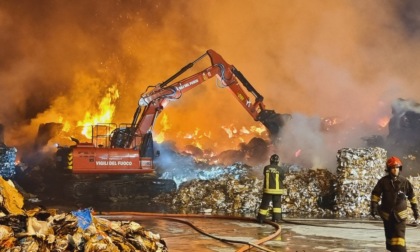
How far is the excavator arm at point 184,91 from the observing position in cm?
1580

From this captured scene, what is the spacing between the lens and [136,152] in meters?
15.2

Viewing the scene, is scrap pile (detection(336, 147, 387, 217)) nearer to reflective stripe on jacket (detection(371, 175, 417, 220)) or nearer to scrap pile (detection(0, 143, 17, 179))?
reflective stripe on jacket (detection(371, 175, 417, 220))

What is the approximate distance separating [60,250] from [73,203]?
9.72 m

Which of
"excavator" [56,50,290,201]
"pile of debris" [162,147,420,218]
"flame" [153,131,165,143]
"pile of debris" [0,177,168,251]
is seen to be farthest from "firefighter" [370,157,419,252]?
"flame" [153,131,165,143]

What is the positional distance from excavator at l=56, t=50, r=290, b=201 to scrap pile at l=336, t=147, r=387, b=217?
Result: 5.38 meters

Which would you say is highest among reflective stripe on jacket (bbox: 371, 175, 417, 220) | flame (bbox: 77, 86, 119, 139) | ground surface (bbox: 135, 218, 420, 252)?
flame (bbox: 77, 86, 119, 139)

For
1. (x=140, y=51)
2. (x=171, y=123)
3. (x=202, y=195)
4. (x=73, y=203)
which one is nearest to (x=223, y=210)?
(x=202, y=195)

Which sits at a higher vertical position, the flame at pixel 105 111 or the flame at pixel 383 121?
the flame at pixel 105 111

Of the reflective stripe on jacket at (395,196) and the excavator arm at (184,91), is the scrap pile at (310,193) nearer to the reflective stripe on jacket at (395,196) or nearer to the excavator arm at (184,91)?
the excavator arm at (184,91)

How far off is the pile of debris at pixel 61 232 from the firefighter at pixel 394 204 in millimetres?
3037

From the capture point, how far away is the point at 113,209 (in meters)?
12.9

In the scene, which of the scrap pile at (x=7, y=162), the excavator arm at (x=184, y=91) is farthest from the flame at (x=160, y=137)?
the excavator arm at (x=184, y=91)

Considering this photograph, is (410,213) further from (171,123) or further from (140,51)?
(140,51)

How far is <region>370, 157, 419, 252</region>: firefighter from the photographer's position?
17.9 feet
